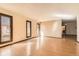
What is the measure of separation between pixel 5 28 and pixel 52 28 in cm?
746

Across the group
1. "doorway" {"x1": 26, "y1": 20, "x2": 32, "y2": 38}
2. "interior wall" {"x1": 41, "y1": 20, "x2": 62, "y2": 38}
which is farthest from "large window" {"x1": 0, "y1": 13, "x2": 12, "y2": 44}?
"interior wall" {"x1": 41, "y1": 20, "x2": 62, "y2": 38}

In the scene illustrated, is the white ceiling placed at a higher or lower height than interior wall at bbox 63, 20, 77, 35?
higher

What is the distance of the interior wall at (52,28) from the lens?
11611mm

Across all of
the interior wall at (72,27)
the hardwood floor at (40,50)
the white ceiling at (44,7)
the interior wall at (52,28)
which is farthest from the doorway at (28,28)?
the hardwood floor at (40,50)

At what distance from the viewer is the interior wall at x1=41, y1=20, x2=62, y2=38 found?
38.1ft

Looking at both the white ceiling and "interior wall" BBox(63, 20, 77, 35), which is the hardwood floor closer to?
the white ceiling

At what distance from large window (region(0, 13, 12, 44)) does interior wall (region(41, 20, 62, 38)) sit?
5.39 m

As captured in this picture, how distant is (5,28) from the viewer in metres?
6.62

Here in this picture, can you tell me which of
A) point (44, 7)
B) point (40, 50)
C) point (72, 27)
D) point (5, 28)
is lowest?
point (40, 50)

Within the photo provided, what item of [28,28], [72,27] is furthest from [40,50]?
[72,27]

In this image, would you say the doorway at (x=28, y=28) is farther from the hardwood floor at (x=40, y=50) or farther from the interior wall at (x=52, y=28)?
the hardwood floor at (x=40, y=50)

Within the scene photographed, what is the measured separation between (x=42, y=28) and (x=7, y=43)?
8.63 metres

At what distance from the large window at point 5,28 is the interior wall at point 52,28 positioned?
539cm

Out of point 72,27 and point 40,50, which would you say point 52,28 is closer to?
point 72,27
